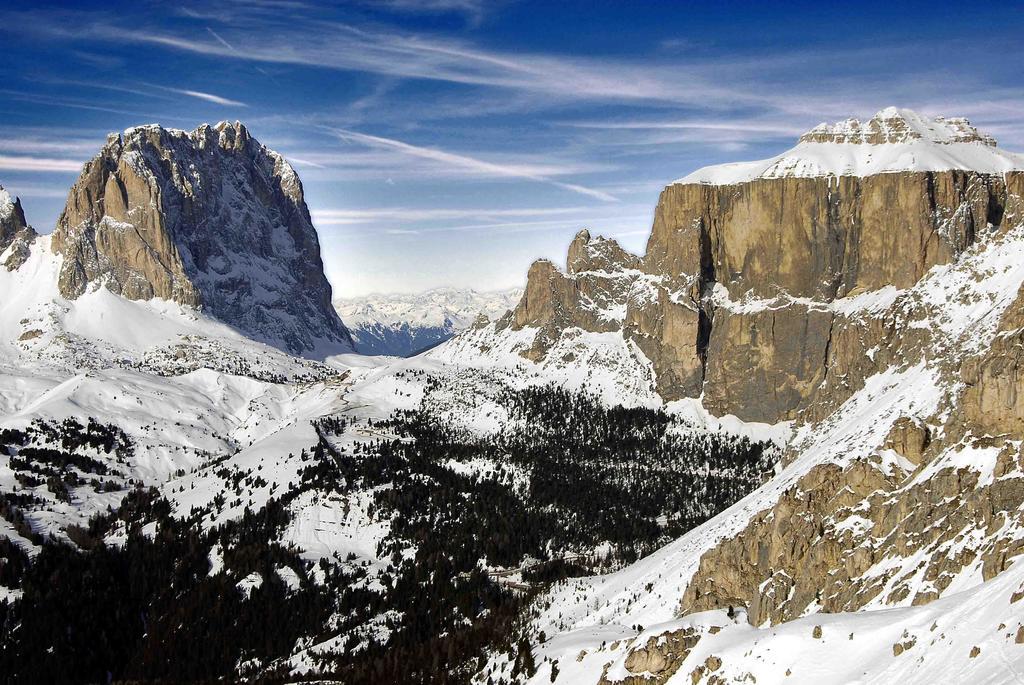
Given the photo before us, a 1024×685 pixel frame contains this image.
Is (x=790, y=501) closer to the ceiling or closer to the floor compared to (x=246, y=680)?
closer to the ceiling

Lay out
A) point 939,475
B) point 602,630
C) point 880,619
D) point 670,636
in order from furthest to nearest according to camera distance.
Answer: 1. point 602,630
2. point 939,475
3. point 670,636
4. point 880,619

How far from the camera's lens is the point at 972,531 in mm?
105562

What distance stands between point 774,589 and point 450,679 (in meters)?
58.1

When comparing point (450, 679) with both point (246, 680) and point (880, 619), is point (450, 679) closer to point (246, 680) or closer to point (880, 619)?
point (246, 680)

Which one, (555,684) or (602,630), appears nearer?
(555,684)

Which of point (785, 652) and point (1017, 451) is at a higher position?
point (1017, 451)

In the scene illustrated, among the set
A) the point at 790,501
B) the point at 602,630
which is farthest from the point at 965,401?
the point at 602,630

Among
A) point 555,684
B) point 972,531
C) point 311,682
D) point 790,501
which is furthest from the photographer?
point 311,682

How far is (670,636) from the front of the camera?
96.1m

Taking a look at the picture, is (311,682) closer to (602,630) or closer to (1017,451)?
(602,630)

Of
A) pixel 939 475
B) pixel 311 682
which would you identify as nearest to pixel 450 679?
pixel 311 682

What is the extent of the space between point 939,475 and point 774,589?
27194 mm

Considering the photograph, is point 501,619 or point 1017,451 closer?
point 1017,451

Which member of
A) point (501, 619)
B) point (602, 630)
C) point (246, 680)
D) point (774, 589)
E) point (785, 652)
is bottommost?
point (246, 680)
